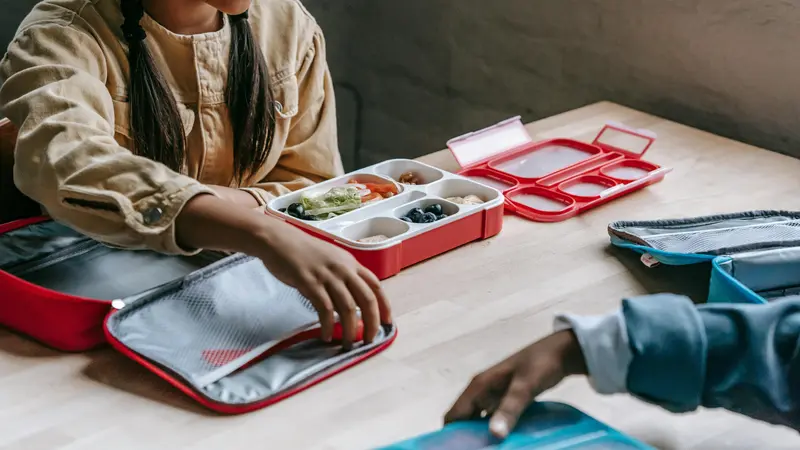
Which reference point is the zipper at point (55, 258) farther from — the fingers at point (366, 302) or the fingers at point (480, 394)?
the fingers at point (480, 394)

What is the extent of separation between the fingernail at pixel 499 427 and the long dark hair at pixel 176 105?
639 millimetres

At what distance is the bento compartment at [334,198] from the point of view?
111cm

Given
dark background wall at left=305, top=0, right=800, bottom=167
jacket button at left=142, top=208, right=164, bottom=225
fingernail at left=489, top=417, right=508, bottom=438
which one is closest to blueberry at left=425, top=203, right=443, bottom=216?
jacket button at left=142, top=208, right=164, bottom=225

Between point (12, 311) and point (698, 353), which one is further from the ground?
point (698, 353)

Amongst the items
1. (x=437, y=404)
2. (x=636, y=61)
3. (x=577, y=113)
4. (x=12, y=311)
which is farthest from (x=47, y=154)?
(x=636, y=61)

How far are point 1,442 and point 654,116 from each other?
1199mm

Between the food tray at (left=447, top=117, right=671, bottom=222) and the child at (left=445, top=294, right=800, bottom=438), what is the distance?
0.51m

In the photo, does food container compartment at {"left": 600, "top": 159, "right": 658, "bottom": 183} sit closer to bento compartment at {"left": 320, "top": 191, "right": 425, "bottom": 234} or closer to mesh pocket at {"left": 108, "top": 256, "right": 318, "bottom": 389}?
bento compartment at {"left": 320, "top": 191, "right": 425, "bottom": 234}

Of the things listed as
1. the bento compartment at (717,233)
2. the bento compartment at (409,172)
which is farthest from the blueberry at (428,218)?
the bento compartment at (717,233)

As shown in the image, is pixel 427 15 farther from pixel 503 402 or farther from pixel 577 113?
pixel 503 402

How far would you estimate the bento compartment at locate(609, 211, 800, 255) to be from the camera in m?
1.06

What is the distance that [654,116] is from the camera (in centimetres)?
162

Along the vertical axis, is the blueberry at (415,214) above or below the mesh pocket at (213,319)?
above

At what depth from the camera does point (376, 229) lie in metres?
1.11
